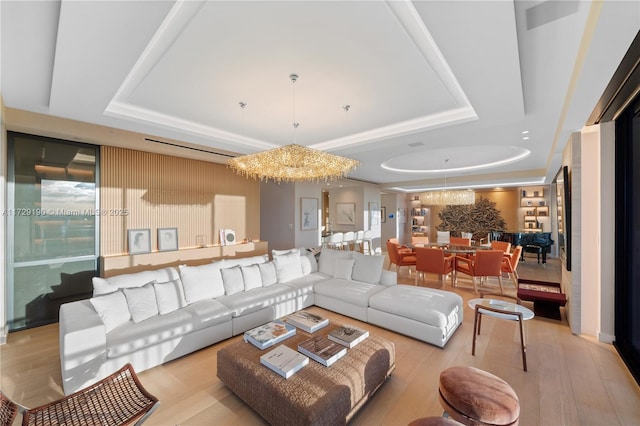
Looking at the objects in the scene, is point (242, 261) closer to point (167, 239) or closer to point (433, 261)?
point (167, 239)

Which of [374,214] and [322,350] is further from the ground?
[374,214]

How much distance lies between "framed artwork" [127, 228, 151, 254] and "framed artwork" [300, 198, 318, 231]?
12.0 ft

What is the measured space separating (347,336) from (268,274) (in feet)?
7.06

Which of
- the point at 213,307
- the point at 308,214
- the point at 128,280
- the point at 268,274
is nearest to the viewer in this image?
the point at 128,280

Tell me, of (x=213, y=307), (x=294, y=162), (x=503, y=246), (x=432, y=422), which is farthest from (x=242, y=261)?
(x=503, y=246)

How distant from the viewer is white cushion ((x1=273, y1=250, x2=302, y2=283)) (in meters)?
4.52

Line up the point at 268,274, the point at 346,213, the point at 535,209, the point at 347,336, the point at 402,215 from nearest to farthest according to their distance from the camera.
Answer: the point at 347,336
the point at 268,274
the point at 535,209
the point at 346,213
the point at 402,215

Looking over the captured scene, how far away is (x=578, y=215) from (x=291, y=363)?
3.99 m

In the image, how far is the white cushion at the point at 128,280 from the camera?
9.52 feet

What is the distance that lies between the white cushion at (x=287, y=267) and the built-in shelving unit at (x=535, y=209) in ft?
32.3

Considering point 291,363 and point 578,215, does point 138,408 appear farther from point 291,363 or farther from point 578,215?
point 578,215

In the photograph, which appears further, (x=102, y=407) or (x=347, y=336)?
(x=347, y=336)

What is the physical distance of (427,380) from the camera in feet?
8.12

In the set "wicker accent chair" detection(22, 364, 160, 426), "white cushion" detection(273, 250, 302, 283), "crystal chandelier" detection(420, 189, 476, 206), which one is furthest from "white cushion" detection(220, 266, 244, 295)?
"crystal chandelier" detection(420, 189, 476, 206)
